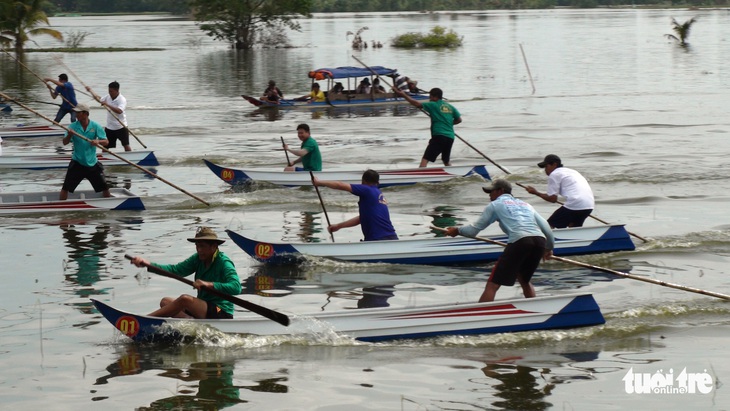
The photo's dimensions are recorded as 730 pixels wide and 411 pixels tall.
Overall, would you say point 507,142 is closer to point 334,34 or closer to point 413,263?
point 413,263

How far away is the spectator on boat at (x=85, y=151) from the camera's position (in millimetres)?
18969

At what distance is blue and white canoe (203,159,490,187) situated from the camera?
22547 millimetres

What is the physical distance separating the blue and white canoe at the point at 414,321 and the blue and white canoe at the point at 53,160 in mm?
14384

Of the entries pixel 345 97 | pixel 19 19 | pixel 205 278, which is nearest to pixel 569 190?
pixel 205 278

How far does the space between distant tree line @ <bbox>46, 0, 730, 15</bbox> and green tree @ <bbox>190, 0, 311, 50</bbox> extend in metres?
79.6

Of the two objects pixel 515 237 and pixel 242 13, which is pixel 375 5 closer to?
pixel 242 13

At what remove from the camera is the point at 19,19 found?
213ft

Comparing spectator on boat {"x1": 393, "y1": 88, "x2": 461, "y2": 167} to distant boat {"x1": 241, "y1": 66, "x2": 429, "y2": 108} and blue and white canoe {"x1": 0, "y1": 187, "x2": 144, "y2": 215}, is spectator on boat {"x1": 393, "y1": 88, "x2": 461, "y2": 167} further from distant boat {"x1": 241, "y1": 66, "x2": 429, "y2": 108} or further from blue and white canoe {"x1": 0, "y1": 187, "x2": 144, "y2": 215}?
distant boat {"x1": 241, "y1": 66, "x2": 429, "y2": 108}

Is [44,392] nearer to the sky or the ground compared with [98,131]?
nearer to the ground

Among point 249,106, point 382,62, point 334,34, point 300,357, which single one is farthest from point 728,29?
point 300,357

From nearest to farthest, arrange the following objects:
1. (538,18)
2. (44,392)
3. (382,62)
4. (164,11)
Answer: (44,392) < (382,62) < (538,18) < (164,11)

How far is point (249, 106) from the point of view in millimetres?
42812

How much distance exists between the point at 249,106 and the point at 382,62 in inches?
945

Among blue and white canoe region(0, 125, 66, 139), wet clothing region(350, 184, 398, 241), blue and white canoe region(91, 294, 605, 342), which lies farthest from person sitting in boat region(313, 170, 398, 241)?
blue and white canoe region(0, 125, 66, 139)
